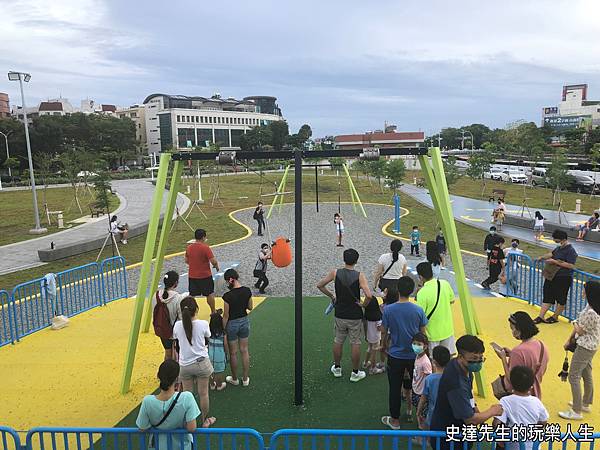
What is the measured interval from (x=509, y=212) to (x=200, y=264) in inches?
982

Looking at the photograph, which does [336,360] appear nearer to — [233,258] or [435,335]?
[435,335]

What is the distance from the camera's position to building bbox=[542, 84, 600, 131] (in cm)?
14216

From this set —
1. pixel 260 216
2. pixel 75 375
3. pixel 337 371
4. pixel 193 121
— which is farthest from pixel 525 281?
pixel 193 121

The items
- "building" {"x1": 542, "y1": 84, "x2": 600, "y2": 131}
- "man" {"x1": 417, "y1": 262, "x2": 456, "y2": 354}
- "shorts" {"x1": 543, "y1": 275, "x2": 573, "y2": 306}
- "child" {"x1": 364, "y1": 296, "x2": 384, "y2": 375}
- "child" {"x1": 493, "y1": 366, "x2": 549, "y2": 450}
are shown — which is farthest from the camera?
"building" {"x1": 542, "y1": 84, "x2": 600, "y2": 131}

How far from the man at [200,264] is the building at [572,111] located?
145454 mm

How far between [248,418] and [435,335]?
2.48 meters

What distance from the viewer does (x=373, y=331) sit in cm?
615

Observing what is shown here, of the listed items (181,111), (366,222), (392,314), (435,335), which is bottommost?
(366,222)

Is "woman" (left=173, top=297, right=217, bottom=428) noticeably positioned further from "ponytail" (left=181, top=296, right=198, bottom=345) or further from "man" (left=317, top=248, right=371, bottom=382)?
"man" (left=317, top=248, right=371, bottom=382)

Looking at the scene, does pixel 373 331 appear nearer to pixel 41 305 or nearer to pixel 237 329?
pixel 237 329

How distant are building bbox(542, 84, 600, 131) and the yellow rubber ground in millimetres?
146672

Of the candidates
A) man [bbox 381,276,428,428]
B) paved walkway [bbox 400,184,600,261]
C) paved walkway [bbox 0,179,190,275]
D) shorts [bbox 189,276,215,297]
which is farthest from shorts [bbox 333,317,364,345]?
paved walkway [bbox 0,179,190,275]

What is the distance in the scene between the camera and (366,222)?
23812 mm

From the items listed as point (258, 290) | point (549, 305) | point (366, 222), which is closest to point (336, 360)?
point (549, 305)
